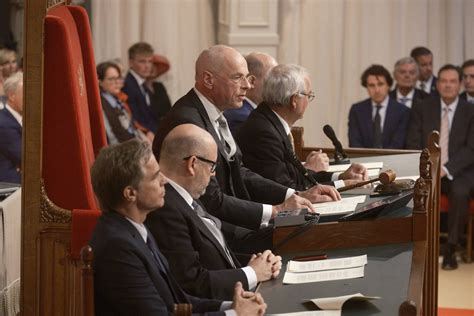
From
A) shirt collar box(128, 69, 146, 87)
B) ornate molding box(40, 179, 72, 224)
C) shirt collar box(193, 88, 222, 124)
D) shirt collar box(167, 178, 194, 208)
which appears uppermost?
shirt collar box(128, 69, 146, 87)

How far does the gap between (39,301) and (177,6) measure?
21.3ft

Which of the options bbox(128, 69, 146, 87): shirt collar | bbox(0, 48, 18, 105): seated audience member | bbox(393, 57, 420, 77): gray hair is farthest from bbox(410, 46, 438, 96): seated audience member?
bbox(0, 48, 18, 105): seated audience member

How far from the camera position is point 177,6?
1131cm

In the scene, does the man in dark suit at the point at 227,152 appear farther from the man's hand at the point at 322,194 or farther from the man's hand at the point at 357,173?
the man's hand at the point at 357,173

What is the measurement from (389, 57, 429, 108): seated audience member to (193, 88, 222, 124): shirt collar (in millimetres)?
4681

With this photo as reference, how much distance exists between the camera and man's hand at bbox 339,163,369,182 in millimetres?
6164

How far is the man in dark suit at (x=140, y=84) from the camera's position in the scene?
418 inches

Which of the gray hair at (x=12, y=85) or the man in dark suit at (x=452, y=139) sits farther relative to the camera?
the man in dark suit at (x=452, y=139)

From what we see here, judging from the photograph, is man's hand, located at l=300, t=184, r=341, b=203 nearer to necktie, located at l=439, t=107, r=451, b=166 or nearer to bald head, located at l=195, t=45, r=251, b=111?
bald head, located at l=195, t=45, r=251, b=111

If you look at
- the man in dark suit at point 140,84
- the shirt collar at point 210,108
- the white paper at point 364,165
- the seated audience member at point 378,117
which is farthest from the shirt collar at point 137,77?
the shirt collar at point 210,108

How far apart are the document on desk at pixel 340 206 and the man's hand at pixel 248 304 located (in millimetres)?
1283

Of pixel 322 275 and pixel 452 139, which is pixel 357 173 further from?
pixel 452 139

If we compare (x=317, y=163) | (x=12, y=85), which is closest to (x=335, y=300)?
(x=317, y=163)

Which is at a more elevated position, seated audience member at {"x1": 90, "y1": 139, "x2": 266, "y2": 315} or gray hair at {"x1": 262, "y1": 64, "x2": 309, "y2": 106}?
gray hair at {"x1": 262, "y1": 64, "x2": 309, "y2": 106}
